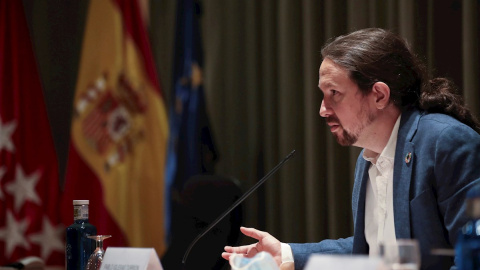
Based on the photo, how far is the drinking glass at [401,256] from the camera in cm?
97

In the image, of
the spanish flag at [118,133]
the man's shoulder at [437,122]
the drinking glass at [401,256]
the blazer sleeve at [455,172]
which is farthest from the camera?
the spanish flag at [118,133]

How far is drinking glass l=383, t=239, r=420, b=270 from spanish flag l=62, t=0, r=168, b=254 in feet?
9.60

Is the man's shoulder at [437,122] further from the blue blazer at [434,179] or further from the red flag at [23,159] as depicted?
the red flag at [23,159]

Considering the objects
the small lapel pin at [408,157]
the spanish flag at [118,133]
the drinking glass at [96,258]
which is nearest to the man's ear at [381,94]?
the small lapel pin at [408,157]

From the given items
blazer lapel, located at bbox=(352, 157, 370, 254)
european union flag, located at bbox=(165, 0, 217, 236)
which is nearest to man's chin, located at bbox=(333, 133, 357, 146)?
blazer lapel, located at bbox=(352, 157, 370, 254)

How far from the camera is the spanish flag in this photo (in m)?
3.86

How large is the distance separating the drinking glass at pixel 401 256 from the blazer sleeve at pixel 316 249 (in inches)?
40.4

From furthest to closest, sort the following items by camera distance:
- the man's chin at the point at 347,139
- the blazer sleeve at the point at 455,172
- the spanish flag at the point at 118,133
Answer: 1. the spanish flag at the point at 118,133
2. the man's chin at the point at 347,139
3. the blazer sleeve at the point at 455,172

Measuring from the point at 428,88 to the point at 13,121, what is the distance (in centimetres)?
285

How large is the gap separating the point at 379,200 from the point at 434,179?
300 mm

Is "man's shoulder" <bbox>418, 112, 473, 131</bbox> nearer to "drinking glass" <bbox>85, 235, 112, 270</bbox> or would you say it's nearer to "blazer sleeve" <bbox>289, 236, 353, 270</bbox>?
"blazer sleeve" <bbox>289, 236, 353, 270</bbox>

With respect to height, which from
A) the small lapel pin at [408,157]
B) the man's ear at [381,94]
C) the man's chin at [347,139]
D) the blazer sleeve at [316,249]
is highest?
the man's ear at [381,94]

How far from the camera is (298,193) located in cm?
354

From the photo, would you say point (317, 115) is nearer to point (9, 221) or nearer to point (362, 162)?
point (362, 162)
